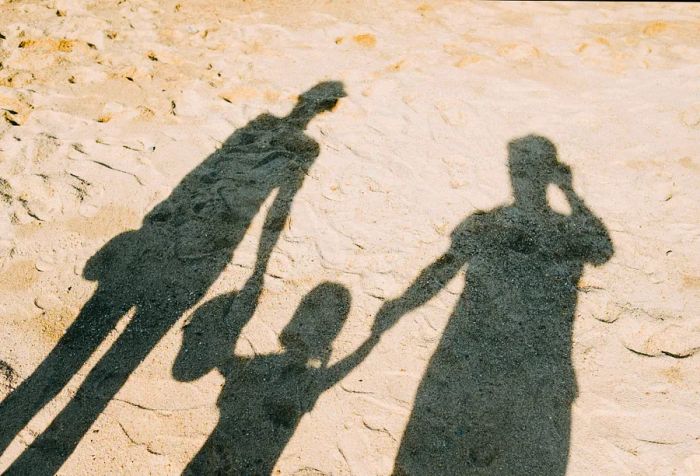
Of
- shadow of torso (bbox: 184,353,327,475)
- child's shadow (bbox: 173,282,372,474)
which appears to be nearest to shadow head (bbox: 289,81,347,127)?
child's shadow (bbox: 173,282,372,474)

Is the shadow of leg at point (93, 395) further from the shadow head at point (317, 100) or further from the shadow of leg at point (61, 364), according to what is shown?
the shadow head at point (317, 100)

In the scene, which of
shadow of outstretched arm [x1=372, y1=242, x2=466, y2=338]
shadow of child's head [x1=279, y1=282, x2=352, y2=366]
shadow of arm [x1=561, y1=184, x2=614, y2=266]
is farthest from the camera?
shadow of arm [x1=561, y1=184, x2=614, y2=266]

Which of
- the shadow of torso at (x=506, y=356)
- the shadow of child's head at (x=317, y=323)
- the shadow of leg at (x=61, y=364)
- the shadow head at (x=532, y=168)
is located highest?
the shadow head at (x=532, y=168)

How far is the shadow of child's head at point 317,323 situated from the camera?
7.79 feet

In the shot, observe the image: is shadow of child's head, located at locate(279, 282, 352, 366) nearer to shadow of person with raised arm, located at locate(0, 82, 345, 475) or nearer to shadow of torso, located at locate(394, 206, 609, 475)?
shadow of person with raised arm, located at locate(0, 82, 345, 475)

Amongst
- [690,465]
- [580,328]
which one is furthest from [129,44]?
[690,465]

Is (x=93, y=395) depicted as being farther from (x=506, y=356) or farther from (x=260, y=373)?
(x=506, y=356)

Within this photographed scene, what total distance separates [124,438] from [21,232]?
1775 mm

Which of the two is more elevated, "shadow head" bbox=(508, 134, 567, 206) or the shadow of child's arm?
"shadow head" bbox=(508, 134, 567, 206)

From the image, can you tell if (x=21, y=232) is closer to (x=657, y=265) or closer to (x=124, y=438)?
(x=124, y=438)

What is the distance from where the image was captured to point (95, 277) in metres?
2.74

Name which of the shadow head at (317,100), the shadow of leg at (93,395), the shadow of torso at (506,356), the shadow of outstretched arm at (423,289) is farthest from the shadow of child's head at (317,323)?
the shadow head at (317,100)

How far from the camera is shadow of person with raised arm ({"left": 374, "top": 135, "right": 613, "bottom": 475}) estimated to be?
2018 millimetres

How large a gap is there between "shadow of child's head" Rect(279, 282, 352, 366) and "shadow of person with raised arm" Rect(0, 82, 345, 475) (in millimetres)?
326
